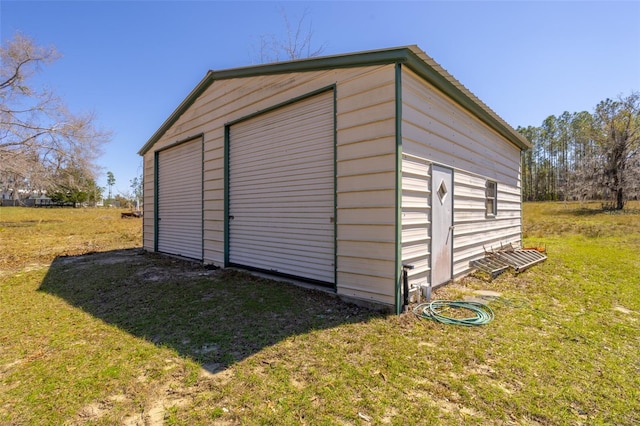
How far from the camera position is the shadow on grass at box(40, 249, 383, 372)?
297cm

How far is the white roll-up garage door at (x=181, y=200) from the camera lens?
23.9 feet

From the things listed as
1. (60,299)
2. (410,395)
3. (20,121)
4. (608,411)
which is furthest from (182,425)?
(20,121)

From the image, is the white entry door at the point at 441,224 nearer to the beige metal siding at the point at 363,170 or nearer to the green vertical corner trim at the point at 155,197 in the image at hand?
the beige metal siding at the point at 363,170

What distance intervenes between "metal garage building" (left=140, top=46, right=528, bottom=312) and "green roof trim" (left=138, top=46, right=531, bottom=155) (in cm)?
2

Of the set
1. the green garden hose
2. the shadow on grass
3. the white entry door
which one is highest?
the white entry door

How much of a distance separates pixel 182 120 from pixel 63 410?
704 cm

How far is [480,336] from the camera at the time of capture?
3.04 m

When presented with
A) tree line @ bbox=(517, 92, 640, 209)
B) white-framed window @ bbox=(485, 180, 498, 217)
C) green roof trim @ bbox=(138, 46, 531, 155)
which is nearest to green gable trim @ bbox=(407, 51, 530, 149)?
green roof trim @ bbox=(138, 46, 531, 155)

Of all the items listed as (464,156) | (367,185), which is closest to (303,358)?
(367,185)

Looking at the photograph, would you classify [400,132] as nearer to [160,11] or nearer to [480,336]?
[480,336]

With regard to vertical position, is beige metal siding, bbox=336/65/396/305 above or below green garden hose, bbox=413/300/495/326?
above

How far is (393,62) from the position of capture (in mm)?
3643

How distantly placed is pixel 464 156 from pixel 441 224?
1.68 m

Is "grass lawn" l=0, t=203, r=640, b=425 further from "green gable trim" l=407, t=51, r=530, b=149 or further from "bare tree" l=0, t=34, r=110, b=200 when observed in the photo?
"bare tree" l=0, t=34, r=110, b=200
